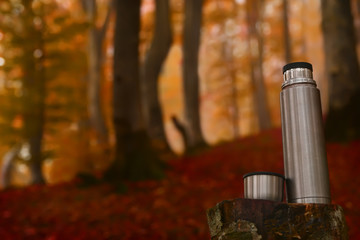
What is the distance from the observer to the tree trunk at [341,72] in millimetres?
8680

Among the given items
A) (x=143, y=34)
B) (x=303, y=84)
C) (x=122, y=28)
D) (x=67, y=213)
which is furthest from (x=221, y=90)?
(x=303, y=84)

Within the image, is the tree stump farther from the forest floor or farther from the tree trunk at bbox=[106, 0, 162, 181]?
the tree trunk at bbox=[106, 0, 162, 181]

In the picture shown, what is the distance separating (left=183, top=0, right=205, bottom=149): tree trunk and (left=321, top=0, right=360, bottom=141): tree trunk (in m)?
5.09

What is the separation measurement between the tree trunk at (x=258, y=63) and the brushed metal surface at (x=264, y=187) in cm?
1639

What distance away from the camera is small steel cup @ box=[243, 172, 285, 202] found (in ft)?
6.77

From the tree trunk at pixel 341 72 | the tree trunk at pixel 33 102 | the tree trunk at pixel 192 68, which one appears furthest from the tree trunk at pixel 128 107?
the tree trunk at pixel 192 68

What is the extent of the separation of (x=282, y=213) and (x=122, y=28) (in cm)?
682

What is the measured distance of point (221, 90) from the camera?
83.6 feet

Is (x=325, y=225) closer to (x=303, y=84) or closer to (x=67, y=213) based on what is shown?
(x=303, y=84)

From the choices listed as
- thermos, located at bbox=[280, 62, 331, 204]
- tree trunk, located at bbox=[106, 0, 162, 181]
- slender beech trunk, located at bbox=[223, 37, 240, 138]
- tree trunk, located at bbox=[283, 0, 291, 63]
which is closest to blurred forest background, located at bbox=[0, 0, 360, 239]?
tree trunk, located at bbox=[106, 0, 162, 181]

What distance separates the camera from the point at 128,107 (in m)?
8.05

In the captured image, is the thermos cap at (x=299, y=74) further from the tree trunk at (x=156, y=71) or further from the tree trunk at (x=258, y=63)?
the tree trunk at (x=258, y=63)

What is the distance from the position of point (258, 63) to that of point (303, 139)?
1762 centimetres

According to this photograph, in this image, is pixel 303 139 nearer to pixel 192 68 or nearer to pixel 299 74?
pixel 299 74
